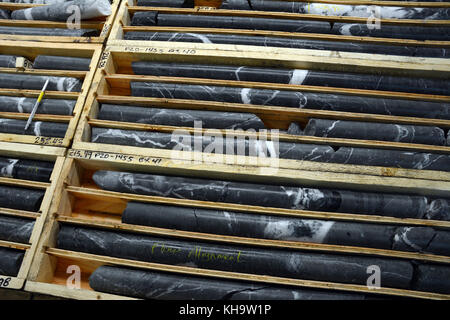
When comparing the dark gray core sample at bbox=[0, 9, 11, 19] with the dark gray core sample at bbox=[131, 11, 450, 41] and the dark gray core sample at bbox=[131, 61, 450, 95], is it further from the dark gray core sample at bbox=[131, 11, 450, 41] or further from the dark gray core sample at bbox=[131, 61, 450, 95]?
the dark gray core sample at bbox=[131, 61, 450, 95]

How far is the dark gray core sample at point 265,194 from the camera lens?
161 centimetres

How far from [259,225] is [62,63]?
2.16 m

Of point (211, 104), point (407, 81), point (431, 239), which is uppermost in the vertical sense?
point (407, 81)

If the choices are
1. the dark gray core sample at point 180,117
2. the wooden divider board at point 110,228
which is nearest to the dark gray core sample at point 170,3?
the dark gray core sample at point 180,117

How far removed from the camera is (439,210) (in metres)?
1.56

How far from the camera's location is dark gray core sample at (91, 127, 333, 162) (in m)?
1.78

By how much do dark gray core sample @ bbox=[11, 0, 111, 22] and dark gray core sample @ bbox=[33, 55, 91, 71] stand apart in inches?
17.4

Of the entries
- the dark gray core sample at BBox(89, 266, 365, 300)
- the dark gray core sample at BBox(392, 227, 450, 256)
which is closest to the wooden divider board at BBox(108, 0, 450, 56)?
the dark gray core sample at BBox(392, 227, 450, 256)

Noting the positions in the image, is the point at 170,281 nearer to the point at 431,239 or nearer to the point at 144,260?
the point at 144,260

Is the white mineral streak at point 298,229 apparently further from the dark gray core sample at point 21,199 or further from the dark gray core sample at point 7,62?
the dark gray core sample at point 7,62

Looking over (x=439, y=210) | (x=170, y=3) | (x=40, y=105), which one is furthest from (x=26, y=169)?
(x=439, y=210)
